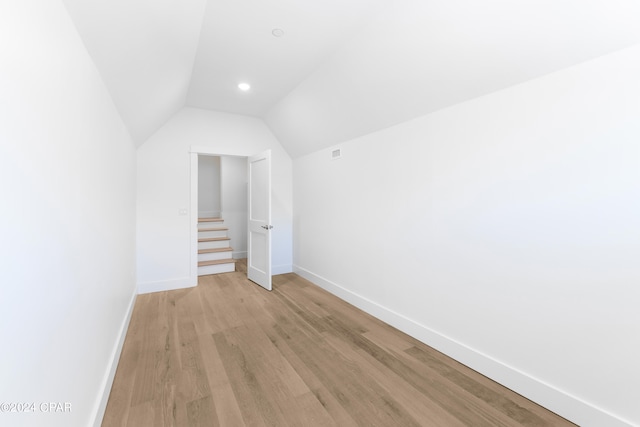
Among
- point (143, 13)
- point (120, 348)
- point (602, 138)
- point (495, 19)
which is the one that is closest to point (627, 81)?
point (602, 138)

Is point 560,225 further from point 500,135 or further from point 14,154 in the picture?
point 14,154

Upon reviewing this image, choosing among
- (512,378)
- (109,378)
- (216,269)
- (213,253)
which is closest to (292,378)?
(109,378)

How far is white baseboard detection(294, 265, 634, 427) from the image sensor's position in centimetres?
146

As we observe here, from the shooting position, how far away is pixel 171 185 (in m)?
3.77

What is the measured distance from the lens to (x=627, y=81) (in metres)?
1.35

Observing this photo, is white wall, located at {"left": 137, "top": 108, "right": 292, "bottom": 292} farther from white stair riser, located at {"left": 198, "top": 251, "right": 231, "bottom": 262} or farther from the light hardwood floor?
the light hardwood floor

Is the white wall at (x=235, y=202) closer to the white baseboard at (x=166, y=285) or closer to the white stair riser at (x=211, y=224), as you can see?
the white stair riser at (x=211, y=224)

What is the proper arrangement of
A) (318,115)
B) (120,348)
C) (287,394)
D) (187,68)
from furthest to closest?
(318,115) → (187,68) → (120,348) → (287,394)

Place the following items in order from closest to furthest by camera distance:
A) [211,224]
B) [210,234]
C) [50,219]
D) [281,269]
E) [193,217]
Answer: [50,219]
[193,217]
[281,269]
[210,234]
[211,224]

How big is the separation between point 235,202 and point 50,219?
5194mm

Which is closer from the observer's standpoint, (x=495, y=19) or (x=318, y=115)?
(x=495, y=19)

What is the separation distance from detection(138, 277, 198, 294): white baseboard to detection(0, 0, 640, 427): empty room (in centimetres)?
44

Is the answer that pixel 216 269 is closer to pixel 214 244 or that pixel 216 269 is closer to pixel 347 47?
pixel 214 244

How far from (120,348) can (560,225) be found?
129 inches
